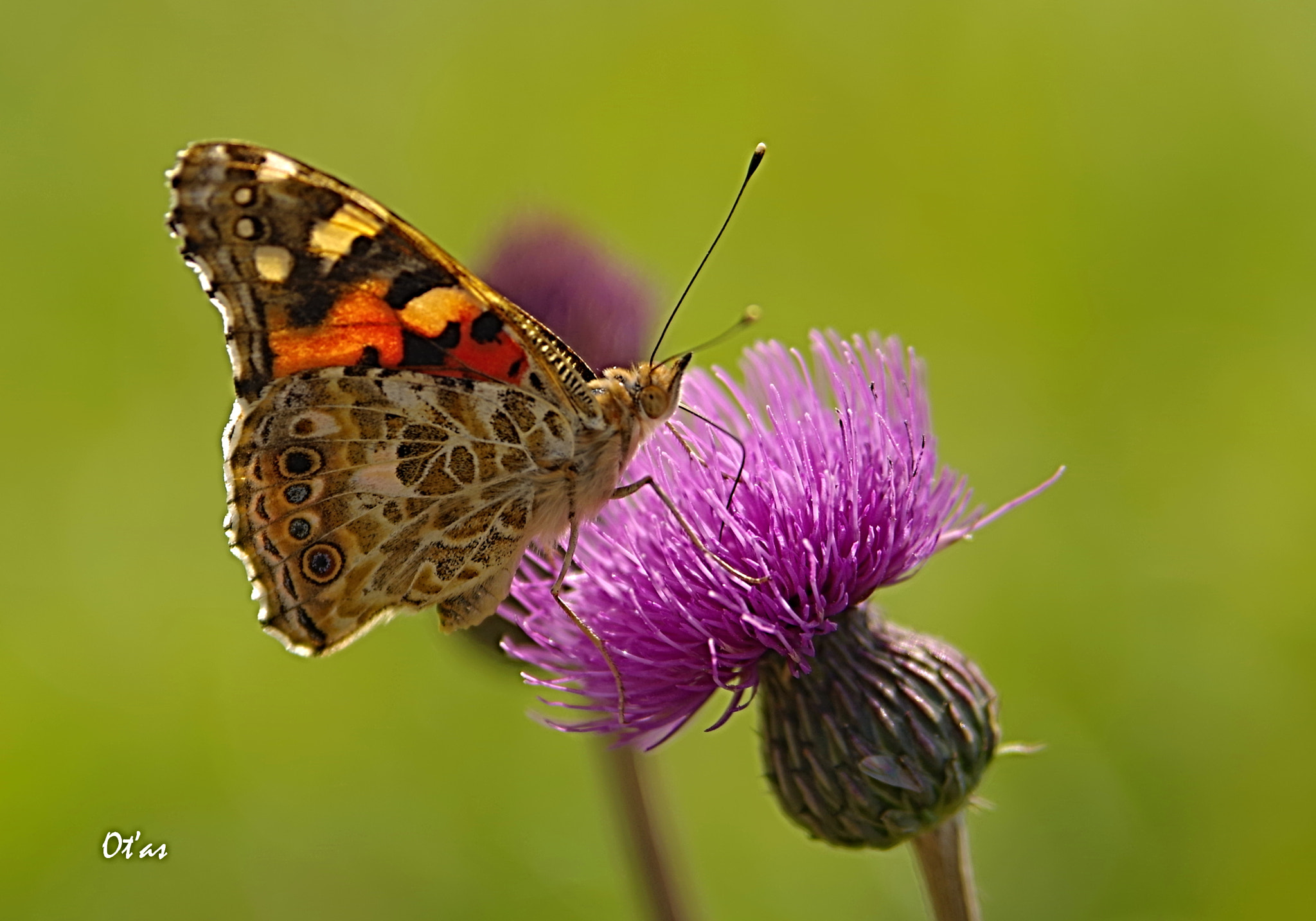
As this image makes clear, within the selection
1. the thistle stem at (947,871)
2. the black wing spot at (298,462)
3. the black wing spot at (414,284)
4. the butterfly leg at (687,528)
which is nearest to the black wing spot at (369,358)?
the black wing spot at (414,284)

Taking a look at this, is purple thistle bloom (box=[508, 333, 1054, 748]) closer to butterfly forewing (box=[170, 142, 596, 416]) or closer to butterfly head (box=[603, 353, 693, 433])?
butterfly head (box=[603, 353, 693, 433])

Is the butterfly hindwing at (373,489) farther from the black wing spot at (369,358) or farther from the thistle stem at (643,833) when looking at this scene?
the thistle stem at (643,833)

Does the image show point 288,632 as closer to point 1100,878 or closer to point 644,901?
point 644,901

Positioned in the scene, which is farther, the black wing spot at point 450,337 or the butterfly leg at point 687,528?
the black wing spot at point 450,337

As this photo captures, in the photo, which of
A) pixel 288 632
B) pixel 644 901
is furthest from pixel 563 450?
pixel 644 901

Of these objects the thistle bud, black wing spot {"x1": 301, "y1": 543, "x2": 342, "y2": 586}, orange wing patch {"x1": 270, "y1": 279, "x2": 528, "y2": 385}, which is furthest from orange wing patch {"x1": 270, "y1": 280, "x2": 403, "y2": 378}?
the thistle bud
